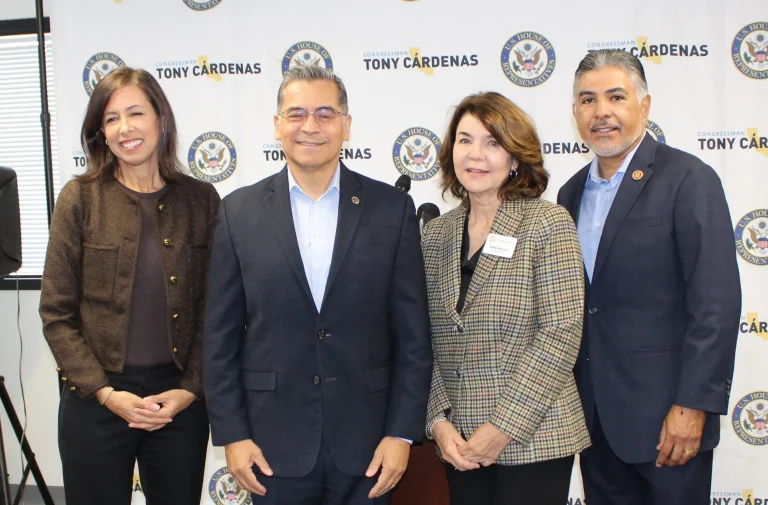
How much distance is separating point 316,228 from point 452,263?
41 centimetres

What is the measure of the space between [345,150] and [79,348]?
1.84m

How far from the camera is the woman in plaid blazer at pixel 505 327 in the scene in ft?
5.35

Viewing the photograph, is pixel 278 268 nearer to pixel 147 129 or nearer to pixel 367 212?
pixel 367 212

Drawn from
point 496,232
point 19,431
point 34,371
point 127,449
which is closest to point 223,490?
point 19,431

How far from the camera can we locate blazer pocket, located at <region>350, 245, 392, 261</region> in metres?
1.69

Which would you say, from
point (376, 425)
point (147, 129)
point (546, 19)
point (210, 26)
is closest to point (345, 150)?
point (210, 26)

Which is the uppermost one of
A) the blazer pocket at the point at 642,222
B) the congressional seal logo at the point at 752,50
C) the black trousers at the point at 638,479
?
the congressional seal logo at the point at 752,50

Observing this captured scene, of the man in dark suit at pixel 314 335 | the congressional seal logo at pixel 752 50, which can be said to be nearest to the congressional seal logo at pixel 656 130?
the congressional seal logo at pixel 752 50

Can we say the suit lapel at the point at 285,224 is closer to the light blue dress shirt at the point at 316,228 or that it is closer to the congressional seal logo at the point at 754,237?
the light blue dress shirt at the point at 316,228

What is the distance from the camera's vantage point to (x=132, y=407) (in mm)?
1858

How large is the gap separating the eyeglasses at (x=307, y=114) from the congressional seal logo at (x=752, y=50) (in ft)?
7.93

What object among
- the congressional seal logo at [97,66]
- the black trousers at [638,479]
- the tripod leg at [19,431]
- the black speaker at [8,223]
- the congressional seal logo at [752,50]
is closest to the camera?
the black trousers at [638,479]

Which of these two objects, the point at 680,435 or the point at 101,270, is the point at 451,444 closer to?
the point at 680,435

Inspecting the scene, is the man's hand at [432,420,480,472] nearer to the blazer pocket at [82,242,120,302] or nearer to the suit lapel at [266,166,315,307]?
the suit lapel at [266,166,315,307]
